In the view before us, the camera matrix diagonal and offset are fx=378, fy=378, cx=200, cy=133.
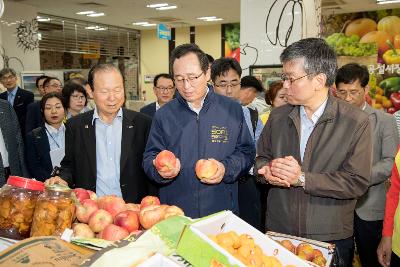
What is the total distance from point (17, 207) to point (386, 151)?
2.43 m

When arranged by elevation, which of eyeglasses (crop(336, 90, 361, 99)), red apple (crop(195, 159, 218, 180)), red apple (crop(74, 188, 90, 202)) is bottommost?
red apple (crop(74, 188, 90, 202))

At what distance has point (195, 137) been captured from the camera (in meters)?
2.22

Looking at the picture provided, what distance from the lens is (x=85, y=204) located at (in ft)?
5.62

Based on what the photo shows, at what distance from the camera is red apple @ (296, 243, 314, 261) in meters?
1.65

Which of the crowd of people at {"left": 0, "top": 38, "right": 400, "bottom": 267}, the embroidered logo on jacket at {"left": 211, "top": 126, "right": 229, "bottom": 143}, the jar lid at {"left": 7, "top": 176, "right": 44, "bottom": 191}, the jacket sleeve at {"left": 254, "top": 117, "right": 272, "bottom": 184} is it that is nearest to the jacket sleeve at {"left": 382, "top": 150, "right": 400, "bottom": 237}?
the crowd of people at {"left": 0, "top": 38, "right": 400, "bottom": 267}

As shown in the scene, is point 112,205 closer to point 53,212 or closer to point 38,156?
point 53,212

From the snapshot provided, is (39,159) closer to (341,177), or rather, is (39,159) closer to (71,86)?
(71,86)

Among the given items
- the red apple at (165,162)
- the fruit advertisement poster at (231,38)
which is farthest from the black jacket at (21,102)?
the fruit advertisement poster at (231,38)

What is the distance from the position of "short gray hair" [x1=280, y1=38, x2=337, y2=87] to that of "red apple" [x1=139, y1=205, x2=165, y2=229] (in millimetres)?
1032

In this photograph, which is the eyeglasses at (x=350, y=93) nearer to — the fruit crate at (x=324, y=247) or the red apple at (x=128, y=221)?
the fruit crate at (x=324, y=247)

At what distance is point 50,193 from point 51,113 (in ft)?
8.46

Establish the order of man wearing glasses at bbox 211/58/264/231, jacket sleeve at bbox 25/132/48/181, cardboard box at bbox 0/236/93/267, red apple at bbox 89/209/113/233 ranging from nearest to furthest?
cardboard box at bbox 0/236/93/267
red apple at bbox 89/209/113/233
man wearing glasses at bbox 211/58/264/231
jacket sleeve at bbox 25/132/48/181

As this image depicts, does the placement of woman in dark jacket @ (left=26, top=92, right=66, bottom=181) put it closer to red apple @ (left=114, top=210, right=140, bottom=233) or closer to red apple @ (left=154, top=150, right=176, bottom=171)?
red apple @ (left=154, top=150, right=176, bottom=171)

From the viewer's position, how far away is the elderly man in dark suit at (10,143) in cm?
357
